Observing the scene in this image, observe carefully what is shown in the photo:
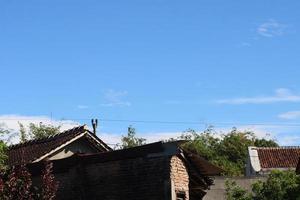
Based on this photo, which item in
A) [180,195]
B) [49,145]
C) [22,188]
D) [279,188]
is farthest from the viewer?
[49,145]

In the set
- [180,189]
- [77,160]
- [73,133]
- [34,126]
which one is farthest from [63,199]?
[34,126]

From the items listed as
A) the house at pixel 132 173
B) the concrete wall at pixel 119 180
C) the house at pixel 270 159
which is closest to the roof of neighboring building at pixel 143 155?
the house at pixel 132 173

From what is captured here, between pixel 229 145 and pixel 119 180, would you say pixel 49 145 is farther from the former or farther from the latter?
pixel 229 145

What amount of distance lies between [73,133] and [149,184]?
998cm

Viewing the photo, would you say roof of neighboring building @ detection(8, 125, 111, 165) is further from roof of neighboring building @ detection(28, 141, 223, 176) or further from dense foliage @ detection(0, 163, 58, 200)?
dense foliage @ detection(0, 163, 58, 200)

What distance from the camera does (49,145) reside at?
22.8 meters

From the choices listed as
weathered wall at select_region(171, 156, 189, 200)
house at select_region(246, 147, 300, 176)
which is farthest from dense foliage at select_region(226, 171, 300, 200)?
house at select_region(246, 147, 300, 176)

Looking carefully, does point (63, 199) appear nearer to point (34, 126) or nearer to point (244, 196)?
point (244, 196)

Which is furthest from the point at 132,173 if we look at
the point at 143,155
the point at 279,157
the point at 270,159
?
the point at 279,157

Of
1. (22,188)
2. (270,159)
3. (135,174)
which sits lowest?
(22,188)

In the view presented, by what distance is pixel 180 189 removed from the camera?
13.8 meters

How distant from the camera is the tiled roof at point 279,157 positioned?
171 ft

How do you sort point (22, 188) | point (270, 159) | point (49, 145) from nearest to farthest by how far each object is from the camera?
1. point (22, 188)
2. point (49, 145)
3. point (270, 159)

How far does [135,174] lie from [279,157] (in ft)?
138
